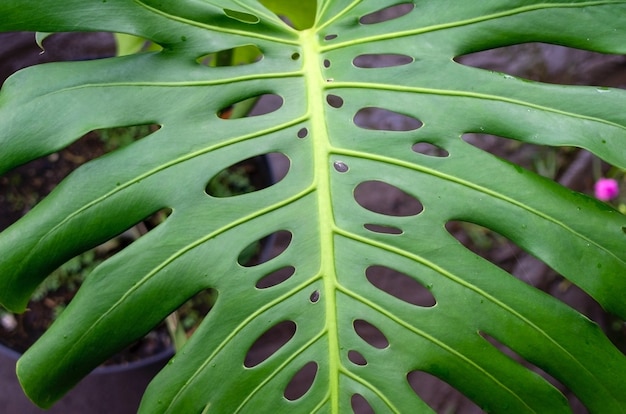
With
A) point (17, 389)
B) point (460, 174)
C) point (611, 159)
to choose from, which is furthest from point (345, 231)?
point (17, 389)

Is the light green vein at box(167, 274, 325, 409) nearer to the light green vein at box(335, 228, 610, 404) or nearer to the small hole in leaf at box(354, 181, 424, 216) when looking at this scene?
the light green vein at box(335, 228, 610, 404)

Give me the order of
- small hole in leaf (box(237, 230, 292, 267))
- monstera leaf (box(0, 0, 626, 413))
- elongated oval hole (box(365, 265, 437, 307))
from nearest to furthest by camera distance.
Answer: monstera leaf (box(0, 0, 626, 413))
small hole in leaf (box(237, 230, 292, 267))
elongated oval hole (box(365, 265, 437, 307))

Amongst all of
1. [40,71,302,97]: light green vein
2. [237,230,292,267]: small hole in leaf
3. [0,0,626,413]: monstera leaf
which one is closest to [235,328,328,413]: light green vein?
[0,0,626,413]: monstera leaf

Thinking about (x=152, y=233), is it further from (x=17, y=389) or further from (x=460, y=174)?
(x=17, y=389)

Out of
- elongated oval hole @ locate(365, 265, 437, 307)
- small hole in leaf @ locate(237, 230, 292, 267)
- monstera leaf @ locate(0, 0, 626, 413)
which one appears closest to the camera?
monstera leaf @ locate(0, 0, 626, 413)

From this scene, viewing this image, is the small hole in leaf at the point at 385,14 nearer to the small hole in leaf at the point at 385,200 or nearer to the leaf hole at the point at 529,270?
the small hole in leaf at the point at 385,200

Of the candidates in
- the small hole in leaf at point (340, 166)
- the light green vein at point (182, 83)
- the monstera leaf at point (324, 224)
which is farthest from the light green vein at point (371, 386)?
the light green vein at point (182, 83)
